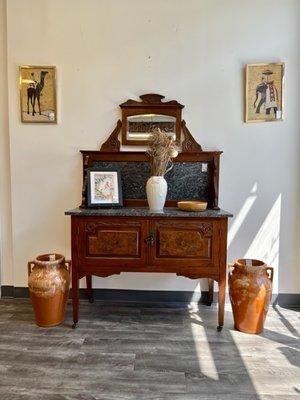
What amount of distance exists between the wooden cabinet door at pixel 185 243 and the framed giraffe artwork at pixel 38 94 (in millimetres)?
1476

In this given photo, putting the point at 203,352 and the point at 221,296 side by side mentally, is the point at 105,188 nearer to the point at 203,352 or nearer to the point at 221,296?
the point at 221,296

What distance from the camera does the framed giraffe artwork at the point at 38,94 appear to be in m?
2.93

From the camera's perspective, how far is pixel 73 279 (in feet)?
8.22

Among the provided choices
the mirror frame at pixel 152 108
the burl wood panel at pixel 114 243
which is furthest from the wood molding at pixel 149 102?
the burl wood panel at pixel 114 243

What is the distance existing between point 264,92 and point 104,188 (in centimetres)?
166

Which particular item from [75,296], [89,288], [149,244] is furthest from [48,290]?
[149,244]

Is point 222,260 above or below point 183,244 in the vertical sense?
below

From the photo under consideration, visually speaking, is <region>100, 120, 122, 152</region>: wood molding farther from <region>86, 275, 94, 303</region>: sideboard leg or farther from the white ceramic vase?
<region>86, 275, 94, 303</region>: sideboard leg

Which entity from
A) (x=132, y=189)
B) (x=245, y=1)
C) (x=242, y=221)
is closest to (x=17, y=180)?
(x=132, y=189)

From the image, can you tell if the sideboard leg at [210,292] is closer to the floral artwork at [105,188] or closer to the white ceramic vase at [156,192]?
the white ceramic vase at [156,192]

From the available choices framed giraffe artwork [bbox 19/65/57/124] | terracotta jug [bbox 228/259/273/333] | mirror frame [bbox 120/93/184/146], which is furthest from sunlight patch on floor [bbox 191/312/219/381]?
framed giraffe artwork [bbox 19/65/57/124]

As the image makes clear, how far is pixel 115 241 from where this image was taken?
2.44 m

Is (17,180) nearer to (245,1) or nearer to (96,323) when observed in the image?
(96,323)

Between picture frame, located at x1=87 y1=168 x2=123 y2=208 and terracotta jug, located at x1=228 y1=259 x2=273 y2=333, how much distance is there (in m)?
1.15
